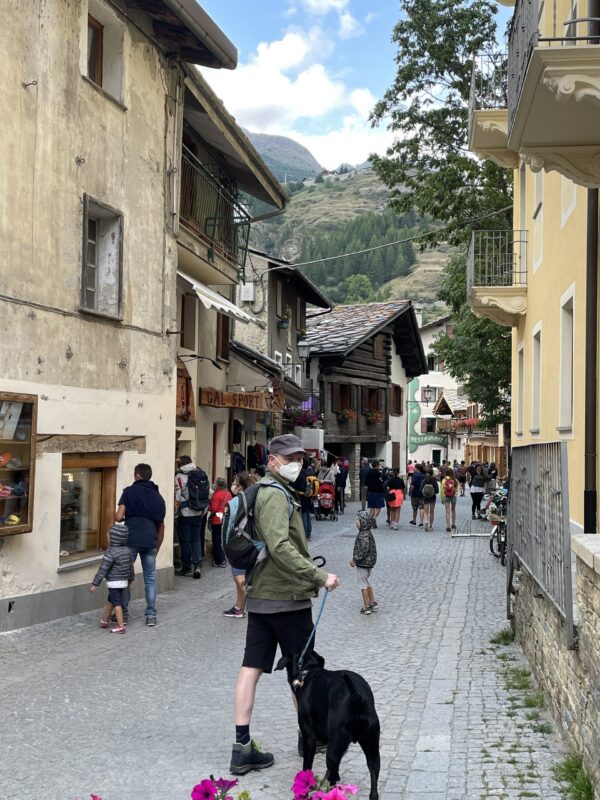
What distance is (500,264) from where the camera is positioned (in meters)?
17.1

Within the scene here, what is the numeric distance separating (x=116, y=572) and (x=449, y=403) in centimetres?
6464

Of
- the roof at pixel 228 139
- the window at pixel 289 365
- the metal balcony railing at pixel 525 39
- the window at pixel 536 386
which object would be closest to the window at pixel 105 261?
the roof at pixel 228 139

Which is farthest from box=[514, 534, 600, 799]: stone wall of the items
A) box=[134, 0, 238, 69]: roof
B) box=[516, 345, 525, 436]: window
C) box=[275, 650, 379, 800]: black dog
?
box=[516, 345, 525, 436]: window

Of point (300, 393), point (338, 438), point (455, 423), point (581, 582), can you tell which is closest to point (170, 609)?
point (581, 582)

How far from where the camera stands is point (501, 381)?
91.7 ft

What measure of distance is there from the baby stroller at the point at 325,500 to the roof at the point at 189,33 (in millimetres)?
15205

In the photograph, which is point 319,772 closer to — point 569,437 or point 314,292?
point 569,437

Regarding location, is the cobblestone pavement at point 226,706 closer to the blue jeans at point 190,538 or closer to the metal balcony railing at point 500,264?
the blue jeans at point 190,538

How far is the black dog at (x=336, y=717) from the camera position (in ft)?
16.8

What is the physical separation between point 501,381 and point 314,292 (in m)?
9.35

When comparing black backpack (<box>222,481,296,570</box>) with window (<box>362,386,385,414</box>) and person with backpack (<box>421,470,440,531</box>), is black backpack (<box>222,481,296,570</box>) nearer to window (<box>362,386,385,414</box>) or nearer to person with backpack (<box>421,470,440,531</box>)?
person with backpack (<box>421,470,440,531</box>)

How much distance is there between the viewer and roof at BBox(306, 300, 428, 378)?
38.9 meters

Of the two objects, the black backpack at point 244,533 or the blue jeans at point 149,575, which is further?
the blue jeans at point 149,575

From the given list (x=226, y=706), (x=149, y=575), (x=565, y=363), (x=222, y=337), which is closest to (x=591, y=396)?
(x=565, y=363)
